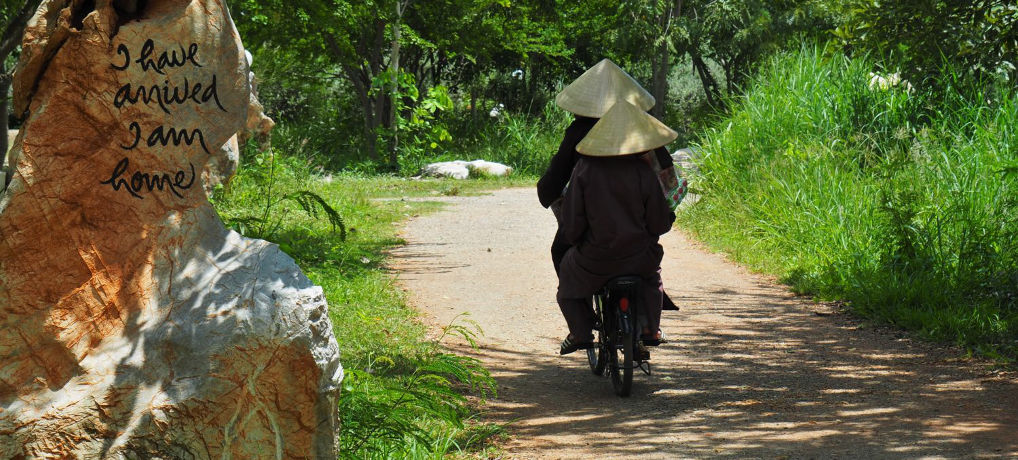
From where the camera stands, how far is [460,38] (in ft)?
77.1

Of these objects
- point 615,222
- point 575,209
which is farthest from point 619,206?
point 575,209

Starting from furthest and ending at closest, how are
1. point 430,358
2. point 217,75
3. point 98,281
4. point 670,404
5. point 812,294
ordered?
point 812,294, point 430,358, point 670,404, point 217,75, point 98,281

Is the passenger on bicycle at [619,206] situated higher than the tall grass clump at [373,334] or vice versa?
the passenger on bicycle at [619,206]

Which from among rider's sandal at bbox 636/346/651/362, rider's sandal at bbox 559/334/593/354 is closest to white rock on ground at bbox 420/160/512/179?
rider's sandal at bbox 559/334/593/354

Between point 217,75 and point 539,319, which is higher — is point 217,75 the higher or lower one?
the higher one

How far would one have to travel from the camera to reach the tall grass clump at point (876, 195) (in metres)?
7.82

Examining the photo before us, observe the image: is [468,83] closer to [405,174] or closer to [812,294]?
[405,174]

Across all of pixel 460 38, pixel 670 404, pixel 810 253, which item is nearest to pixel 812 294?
pixel 810 253

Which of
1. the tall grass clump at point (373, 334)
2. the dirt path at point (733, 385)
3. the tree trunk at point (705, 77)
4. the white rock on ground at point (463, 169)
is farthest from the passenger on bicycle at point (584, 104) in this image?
the tree trunk at point (705, 77)

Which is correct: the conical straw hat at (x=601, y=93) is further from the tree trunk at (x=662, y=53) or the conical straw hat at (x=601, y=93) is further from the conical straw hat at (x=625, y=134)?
the tree trunk at (x=662, y=53)

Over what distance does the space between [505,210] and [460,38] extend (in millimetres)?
8771

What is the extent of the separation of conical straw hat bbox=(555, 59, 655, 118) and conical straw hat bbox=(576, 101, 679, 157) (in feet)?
1.35

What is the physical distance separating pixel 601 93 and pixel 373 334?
2.31 meters

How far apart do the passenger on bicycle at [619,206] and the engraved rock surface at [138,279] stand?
210 centimetres
